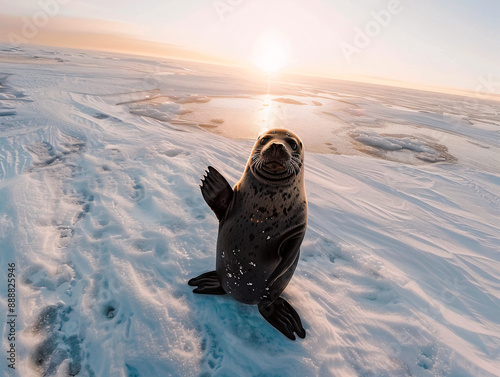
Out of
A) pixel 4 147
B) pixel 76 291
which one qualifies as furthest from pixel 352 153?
pixel 4 147

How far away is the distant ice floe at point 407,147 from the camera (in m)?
8.37

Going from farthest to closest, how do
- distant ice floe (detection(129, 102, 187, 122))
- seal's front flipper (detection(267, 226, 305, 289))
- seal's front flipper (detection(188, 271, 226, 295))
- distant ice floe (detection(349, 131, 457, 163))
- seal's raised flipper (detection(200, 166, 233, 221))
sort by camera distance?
1. distant ice floe (detection(129, 102, 187, 122))
2. distant ice floe (detection(349, 131, 457, 163))
3. seal's front flipper (detection(188, 271, 226, 295))
4. seal's raised flipper (detection(200, 166, 233, 221))
5. seal's front flipper (detection(267, 226, 305, 289))

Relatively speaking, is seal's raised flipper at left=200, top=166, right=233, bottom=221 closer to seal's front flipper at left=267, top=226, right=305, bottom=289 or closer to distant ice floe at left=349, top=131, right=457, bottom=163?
seal's front flipper at left=267, top=226, right=305, bottom=289

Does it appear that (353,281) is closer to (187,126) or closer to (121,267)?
(121,267)

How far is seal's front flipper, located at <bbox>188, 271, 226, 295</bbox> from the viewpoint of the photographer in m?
2.46

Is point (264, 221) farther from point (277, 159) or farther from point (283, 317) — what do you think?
point (283, 317)

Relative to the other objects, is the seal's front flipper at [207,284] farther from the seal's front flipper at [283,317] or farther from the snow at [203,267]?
the seal's front flipper at [283,317]

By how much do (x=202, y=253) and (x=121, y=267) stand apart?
88 cm

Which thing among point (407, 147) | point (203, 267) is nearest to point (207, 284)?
point (203, 267)

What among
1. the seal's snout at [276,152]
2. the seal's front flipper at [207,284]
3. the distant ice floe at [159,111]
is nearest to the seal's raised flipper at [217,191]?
the seal's snout at [276,152]

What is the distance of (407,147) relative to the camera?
9.24 meters

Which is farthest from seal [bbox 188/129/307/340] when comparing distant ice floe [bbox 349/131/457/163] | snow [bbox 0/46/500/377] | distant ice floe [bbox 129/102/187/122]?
distant ice floe [bbox 129/102/187/122]

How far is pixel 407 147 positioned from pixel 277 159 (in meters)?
9.45

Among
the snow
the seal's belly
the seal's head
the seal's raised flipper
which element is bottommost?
the snow
